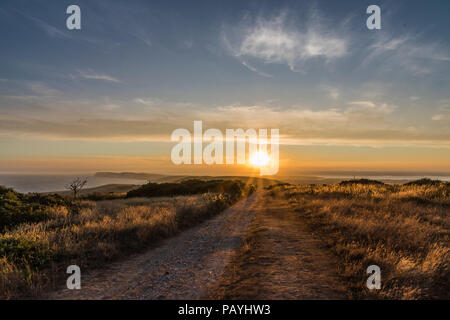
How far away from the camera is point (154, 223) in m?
12.5

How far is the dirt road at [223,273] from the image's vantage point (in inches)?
224

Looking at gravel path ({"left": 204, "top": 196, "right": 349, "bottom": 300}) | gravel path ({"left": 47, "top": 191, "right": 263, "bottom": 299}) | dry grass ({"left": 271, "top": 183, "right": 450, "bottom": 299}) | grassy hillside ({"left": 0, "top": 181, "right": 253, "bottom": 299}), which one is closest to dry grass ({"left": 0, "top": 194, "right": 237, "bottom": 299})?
grassy hillside ({"left": 0, "top": 181, "right": 253, "bottom": 299})

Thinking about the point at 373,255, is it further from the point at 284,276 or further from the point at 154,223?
the point at 154,223

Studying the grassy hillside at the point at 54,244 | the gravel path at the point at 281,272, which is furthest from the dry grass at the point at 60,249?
the gravel path at the point at 281,272

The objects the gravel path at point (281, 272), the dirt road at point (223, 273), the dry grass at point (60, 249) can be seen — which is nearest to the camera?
the gravel path at point (281, 272)

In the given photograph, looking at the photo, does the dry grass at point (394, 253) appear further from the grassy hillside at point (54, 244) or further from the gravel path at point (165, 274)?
the grassy hillside at point (54, 244)

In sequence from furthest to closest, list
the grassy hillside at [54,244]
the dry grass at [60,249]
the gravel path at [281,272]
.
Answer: the grassy hillside at [54,244], the dry grass at [60,249], the gravel path at [281,272]

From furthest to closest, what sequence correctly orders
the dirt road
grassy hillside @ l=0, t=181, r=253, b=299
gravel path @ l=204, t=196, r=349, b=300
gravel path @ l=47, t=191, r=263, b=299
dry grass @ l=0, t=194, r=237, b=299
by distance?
grassy hillside @ l=0, t=181, r=253, b=299
dry grass @ l=0, t=194, r=237, b=299
gravel path @ l=47, t=191, r=263, b=299
the dirt road
gravel path @ l=204, t=196, r=349, b=300

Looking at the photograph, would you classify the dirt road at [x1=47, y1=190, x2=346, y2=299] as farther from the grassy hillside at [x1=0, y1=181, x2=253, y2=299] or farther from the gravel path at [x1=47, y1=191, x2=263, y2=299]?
the grassy hillside at [x1=0, y1=181, x2=253, y2=299]

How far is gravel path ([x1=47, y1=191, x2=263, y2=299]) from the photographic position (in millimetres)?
5793

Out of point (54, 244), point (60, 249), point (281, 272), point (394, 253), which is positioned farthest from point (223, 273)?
point (54, 244)

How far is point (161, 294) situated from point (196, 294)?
0.85m
